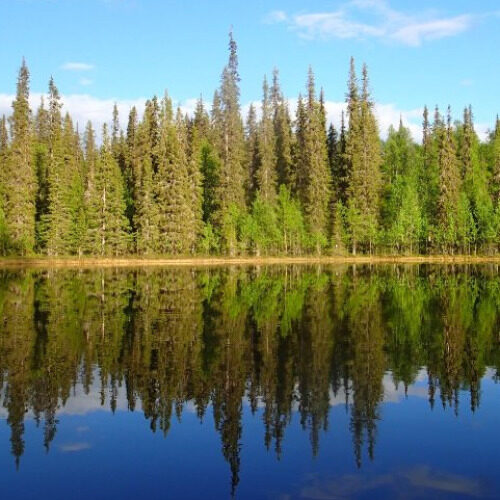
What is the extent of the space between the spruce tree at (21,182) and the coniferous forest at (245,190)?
0.15 m

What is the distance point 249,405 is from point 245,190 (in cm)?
7876

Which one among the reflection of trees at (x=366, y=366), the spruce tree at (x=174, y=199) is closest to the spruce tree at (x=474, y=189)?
the spruce tree at (x=174, y=199)

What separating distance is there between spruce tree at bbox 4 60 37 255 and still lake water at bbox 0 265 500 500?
44.0 m

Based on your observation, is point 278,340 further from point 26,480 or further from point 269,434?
point 26,480

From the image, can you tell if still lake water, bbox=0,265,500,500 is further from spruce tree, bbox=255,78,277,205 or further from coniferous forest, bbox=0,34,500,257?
spruce tree, bbox=255,78,277,205

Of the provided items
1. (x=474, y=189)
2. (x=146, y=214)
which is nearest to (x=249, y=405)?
(x=146, y=214)

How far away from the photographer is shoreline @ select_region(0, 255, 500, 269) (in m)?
69.1

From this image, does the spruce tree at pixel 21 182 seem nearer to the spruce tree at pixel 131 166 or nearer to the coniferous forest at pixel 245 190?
the coniferous forest at pixel 245 190

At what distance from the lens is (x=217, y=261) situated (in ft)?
252

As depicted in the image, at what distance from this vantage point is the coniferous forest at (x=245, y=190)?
246 ft

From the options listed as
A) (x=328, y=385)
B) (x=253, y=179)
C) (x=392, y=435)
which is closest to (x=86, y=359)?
(x=328, y=385)

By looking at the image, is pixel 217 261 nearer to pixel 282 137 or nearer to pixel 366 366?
pixel 282 137

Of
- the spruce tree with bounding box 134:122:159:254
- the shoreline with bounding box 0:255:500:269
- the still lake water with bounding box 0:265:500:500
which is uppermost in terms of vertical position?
the spruce tree with bounding box 134:122:159:254

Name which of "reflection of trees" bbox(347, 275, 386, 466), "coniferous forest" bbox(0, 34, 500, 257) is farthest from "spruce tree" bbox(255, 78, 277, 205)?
"reflection of trees" bbox(347, 275, 386, 466)
